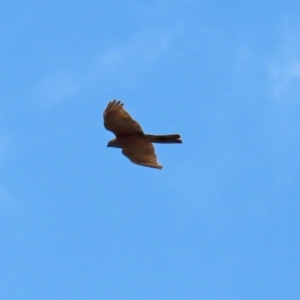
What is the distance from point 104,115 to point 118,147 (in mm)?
1534

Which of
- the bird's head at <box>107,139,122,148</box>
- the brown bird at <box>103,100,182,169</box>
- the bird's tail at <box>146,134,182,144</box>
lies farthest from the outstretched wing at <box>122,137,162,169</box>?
the bird's head at <box>107,139,122,148</box>

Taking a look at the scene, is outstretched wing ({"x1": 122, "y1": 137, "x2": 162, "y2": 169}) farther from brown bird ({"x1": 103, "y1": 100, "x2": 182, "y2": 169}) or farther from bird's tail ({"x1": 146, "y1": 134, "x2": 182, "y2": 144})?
bird's tail ({"x1": 146, "y1": 134, "x2": 182, "y2": 144})

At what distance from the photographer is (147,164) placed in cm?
3659

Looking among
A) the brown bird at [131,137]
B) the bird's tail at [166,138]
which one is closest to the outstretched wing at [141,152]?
the brown bird at [131,137]

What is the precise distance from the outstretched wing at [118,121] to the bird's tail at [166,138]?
0.43 m

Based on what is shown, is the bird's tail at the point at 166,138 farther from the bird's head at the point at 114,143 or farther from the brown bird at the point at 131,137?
the bird's head at the point at 114,143

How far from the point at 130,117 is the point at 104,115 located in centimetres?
79

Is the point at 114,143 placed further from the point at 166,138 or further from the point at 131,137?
the point at 166,138

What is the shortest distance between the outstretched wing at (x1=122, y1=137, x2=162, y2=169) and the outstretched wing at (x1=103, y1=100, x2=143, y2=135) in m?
0.35

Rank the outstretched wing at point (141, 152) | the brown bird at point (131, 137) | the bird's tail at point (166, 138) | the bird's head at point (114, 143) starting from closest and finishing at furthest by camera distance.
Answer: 1. the bird's tail at point (166, 138)
2. the brown bird at point (131, 137)
3. the outstretched wing at point (141, 152)
4. the bird's head at point (114, 143)

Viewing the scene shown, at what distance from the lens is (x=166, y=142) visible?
119ft

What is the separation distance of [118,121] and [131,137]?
74 centimetres

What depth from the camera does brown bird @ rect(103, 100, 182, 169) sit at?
36125 millimetres

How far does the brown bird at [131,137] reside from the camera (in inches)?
1422
